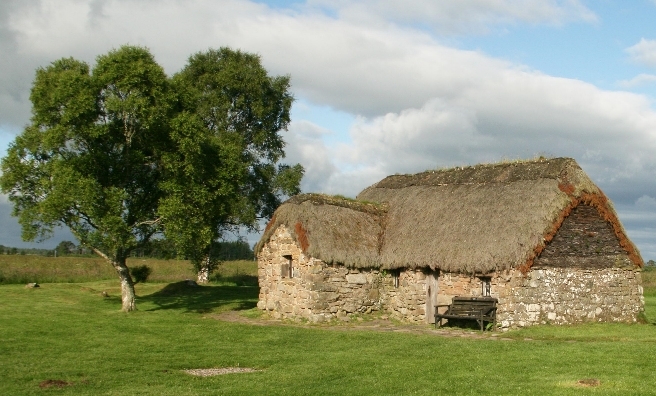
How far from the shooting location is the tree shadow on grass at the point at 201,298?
105 feet

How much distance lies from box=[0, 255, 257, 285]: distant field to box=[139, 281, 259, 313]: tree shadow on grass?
23.7 ft

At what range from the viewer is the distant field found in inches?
1704

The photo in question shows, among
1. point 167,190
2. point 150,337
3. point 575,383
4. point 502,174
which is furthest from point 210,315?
point 575,383

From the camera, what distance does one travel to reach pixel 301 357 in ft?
57.8

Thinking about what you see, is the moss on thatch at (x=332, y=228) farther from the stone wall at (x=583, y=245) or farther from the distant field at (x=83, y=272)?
the distant field at (x=83, y=272)

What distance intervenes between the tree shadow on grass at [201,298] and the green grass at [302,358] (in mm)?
4443

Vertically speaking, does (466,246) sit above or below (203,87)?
below


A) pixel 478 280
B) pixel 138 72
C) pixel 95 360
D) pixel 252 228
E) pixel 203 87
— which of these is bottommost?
pixel 95 360

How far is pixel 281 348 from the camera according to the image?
19391 mm

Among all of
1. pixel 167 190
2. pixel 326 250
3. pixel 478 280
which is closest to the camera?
pixel 478 280

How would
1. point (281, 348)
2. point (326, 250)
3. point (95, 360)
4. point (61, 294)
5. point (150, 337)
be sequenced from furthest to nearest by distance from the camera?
point (61, 294)
point (326, 250)
point (150, 337)
point (281, 348)
point (95, 360)

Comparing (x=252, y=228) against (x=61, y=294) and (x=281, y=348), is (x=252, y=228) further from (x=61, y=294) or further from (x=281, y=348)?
(x=281, y=348)

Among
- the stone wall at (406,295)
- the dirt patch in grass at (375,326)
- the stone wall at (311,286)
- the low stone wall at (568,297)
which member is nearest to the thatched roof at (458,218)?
the stone wall at (311,286)

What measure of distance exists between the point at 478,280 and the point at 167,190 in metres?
12.8
